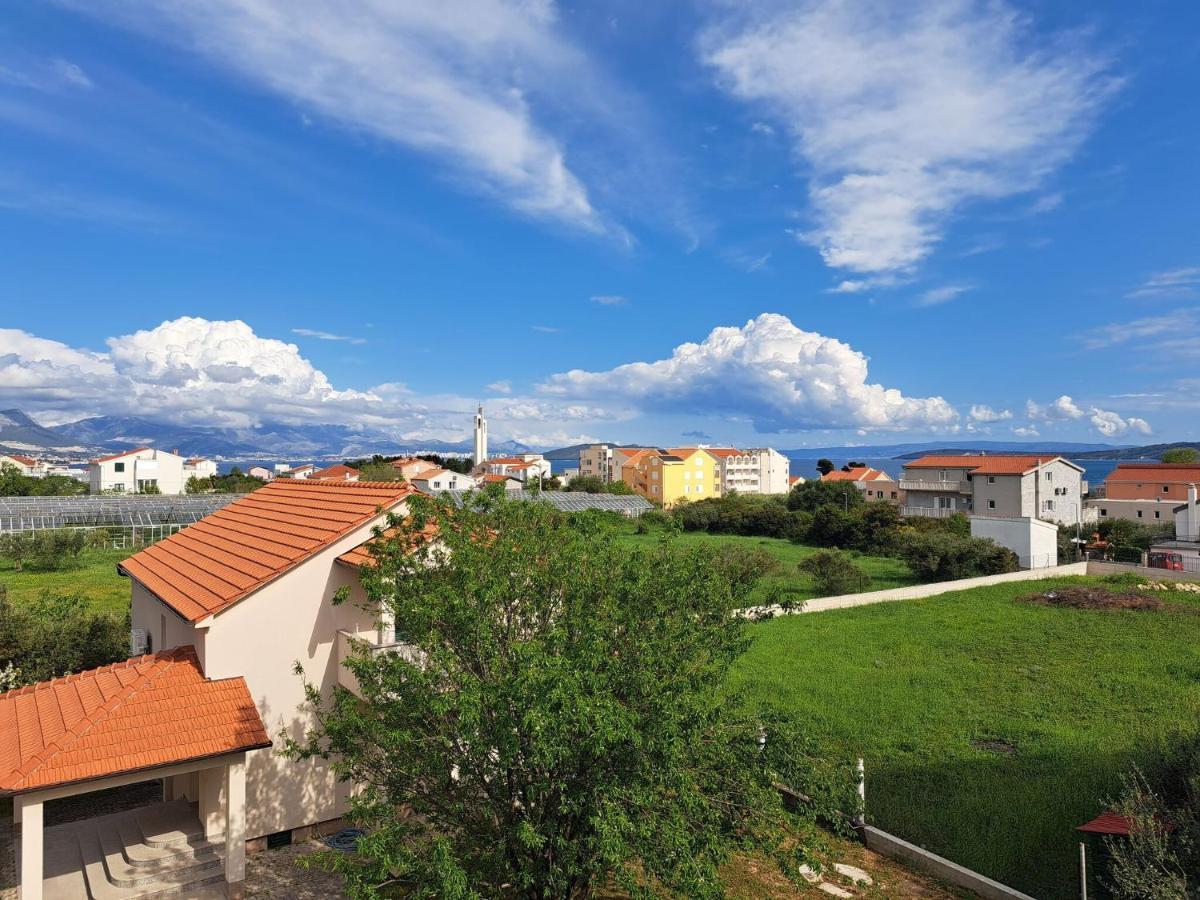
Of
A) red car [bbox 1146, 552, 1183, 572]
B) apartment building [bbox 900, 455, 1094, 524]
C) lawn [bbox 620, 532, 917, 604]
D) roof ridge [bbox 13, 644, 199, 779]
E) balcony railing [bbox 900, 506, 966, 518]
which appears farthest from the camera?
balcony railing [bbox 900, 506, 966, 518]

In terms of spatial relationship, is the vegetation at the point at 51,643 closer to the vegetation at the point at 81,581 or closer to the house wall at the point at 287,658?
the house wall at the point at 287,658

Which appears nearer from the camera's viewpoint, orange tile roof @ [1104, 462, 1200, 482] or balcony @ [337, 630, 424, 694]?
balcony @ [337, 630, 424, 694]

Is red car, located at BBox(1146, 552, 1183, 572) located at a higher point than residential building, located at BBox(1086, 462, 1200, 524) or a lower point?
lower

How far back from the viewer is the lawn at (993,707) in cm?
1102

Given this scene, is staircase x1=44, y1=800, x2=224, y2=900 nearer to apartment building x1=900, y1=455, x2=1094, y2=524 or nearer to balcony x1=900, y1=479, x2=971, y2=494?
apartment building x1=900, y1=455, x2=1094, y2=524

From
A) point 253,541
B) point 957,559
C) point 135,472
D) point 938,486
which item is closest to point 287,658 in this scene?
point 253,541

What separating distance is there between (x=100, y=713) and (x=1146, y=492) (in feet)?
254

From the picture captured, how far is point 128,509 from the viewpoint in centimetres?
5528

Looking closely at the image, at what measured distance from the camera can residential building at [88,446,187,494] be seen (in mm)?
97188

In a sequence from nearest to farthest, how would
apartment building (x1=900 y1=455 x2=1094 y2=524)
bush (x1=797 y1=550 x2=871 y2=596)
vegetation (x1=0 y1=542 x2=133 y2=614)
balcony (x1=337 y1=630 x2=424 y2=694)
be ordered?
balcony (x1=337 y1=630 x2=424 y2=694)
vegetation (x1=0 y1=542 x2=133 y2=614)
bush (x1=797 y1=550 x2=871 y2=596)
apartment building (x1=900 y1=455 x2=1094 y2=524)

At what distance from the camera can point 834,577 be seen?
31.5 m

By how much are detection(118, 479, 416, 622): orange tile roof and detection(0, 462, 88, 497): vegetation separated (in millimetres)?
77068

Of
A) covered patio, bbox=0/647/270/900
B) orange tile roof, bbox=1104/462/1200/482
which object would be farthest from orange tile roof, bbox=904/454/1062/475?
covered patio, bbox=0/647/270/900

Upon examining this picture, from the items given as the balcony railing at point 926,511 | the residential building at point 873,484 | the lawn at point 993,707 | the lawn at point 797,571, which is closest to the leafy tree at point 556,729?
the lawn at point 993,707
